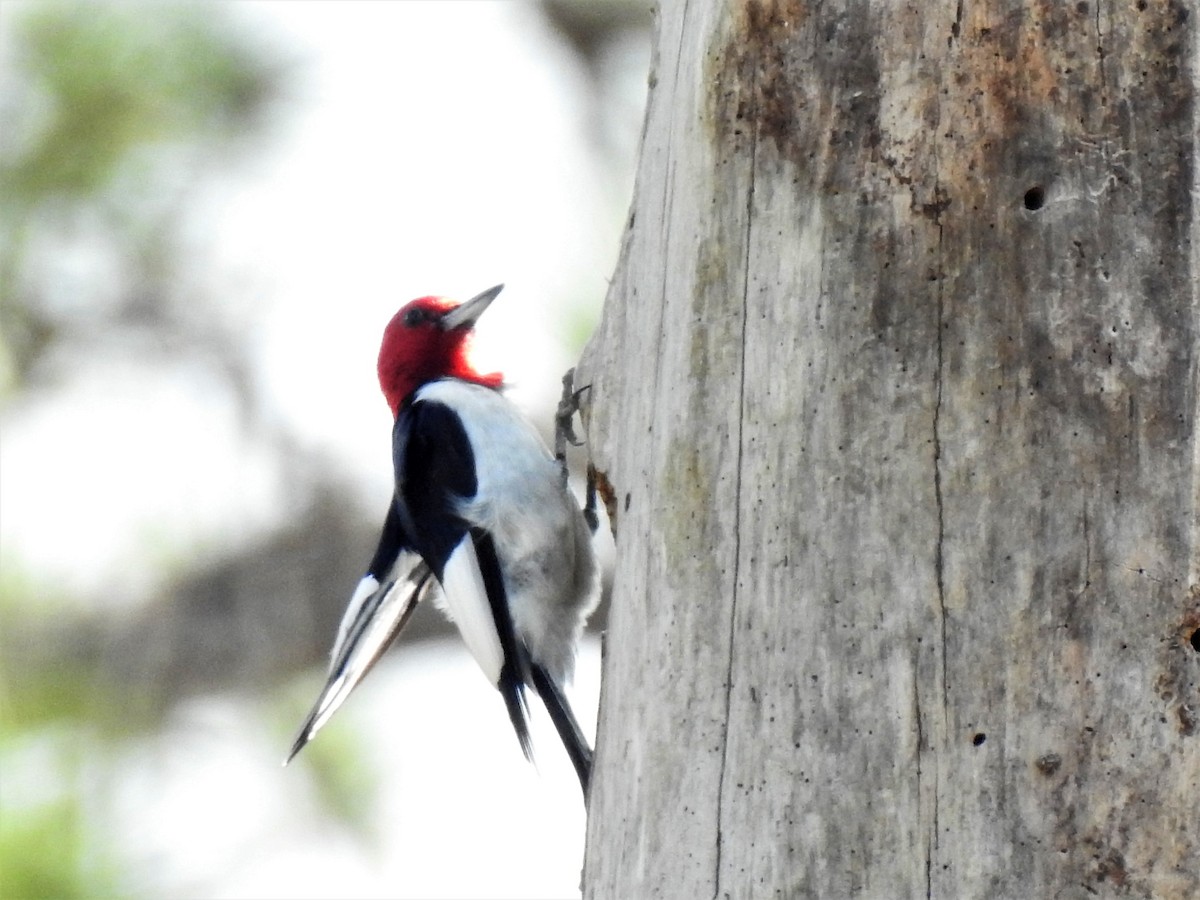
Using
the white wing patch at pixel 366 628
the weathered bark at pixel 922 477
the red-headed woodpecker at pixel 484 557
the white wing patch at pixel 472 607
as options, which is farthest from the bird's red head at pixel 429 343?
the weathered bark at pixel 922 477

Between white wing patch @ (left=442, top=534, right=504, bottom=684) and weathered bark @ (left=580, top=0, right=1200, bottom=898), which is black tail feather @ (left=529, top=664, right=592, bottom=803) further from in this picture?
weathered bark @ (left=580, top=0, right=1200, bottom=898)

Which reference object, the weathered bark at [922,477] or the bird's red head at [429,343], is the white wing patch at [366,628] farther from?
the weathered bark at [922,477]

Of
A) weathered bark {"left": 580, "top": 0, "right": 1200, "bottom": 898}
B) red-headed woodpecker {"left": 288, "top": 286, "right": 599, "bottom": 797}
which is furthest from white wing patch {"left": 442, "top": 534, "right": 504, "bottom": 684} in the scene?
weathered bark {"left": 580, "top": 0, "right": 1200, "bottom": 898}

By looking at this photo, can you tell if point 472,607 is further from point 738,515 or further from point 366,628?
point 738,515

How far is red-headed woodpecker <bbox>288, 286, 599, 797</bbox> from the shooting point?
3438 mm

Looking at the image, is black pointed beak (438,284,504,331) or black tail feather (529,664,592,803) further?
black pointed beak (438,284,504,331)

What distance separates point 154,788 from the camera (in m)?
3.83

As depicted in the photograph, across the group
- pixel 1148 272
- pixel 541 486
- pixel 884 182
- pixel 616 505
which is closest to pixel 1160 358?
pixel 1148 272

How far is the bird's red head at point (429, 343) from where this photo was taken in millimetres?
4344

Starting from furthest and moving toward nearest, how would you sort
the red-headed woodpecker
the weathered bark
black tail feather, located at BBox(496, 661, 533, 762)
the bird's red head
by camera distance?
the bird's red head < the red-headed woodpecker < black tail feather, located at BBox(496, 661, 533, 762) < the weathered bark

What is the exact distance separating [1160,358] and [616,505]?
0.78 m

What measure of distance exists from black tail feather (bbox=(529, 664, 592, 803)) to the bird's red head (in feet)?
3.72

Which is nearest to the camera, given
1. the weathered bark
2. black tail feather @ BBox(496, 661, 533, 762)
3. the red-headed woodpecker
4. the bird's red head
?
the weathered bark

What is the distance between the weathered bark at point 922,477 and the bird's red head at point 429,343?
7.45ft
